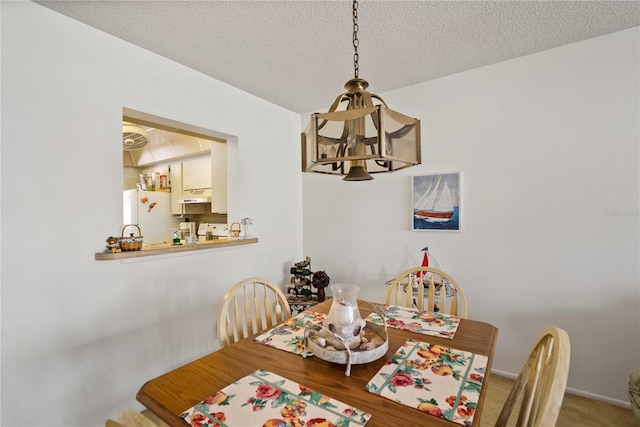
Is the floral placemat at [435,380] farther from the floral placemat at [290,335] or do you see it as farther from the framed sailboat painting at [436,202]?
the framed sailboat painting at [436,202]

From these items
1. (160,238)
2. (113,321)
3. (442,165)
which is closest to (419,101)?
(442,165)

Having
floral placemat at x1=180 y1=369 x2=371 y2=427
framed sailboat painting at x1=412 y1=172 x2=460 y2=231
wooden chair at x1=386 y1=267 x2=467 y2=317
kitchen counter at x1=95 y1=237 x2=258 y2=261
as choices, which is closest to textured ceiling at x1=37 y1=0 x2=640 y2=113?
framed sailboat painting at x1=412 y1=172 x2=460 y2=231

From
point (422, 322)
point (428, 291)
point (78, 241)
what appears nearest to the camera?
point (422, 322)

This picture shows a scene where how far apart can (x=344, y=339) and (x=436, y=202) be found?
65.5 inches

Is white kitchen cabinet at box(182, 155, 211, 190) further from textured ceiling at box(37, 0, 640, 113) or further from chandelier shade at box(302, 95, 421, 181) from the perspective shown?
chandelier shade at box(302, 95, 421, 181)

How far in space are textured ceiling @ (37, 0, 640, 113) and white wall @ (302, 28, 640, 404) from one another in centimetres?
22

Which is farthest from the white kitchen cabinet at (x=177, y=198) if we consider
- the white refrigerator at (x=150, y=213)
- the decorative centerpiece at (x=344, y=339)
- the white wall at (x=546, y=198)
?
the decorative centerpiece at (x=344, y=339)

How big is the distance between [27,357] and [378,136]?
6.62ft

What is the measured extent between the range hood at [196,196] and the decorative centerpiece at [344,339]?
2775mm

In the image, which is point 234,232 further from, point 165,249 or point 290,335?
point 290,335

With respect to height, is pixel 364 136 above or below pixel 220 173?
below

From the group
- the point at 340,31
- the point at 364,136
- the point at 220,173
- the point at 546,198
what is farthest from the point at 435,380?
the point at 220,173

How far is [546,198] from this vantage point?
203cm

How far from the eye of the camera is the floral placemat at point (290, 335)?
4.11ft
